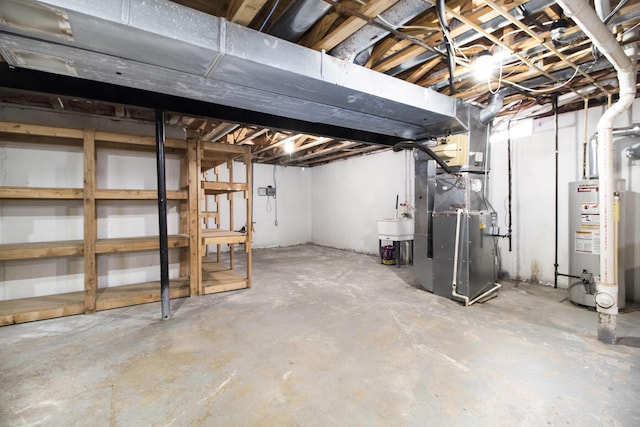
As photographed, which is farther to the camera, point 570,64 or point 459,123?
point 459,123

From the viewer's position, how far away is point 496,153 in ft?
14.6

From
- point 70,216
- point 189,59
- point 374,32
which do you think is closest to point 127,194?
point 70,216

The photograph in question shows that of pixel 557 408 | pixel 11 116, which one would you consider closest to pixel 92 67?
pixel 11 116

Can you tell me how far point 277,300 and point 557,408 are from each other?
2605 mm

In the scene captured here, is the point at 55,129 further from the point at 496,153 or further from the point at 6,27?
the point at 496,153

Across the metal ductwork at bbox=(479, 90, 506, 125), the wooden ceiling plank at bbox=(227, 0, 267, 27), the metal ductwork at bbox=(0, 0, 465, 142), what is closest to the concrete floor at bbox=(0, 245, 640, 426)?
the metal ductwork at bbox=(0, 0, 465, 142)

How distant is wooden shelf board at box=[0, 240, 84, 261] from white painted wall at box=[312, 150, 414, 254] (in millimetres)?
5377

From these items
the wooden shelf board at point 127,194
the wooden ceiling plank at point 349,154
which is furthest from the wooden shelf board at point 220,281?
the wooden ceiling plank at point 349,154

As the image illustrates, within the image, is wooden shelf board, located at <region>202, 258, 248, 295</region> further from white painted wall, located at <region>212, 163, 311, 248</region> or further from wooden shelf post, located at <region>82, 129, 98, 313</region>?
white painted wall, located at <region>212, 163, 311, 248</region>

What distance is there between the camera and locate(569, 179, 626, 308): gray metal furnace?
3.04 m

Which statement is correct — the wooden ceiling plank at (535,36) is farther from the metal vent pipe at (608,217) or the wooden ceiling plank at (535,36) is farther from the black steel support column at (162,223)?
the black steel support column at (162,223)

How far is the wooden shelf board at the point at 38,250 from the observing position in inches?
105

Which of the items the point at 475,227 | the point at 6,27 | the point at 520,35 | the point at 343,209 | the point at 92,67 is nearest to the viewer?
the point at 6,27

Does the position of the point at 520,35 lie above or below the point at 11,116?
above
